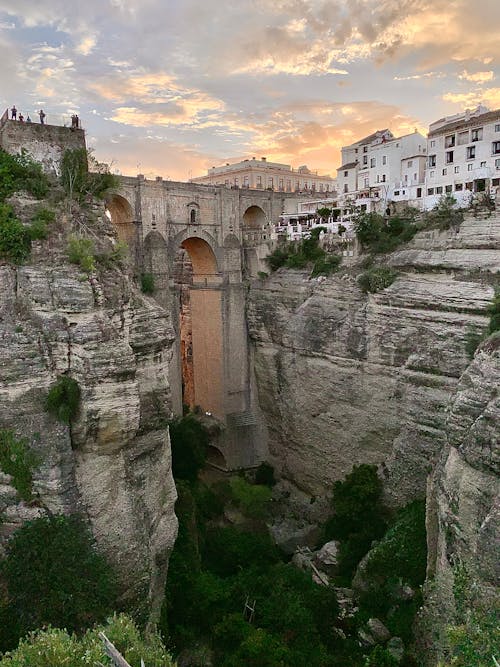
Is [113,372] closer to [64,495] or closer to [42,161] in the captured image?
[64,495]

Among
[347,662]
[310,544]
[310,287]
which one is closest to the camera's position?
[347,662]

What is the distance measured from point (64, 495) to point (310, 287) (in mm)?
16037

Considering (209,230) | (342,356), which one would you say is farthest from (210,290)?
(342,356)

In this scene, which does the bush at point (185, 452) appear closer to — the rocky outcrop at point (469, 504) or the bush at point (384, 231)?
the bush at point (384, 231)

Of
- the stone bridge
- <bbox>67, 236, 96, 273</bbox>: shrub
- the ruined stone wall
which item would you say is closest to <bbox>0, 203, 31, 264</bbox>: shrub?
<bbox>67, 236, 96, 273</bbox>: shrub

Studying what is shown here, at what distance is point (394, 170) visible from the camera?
31.7 metres

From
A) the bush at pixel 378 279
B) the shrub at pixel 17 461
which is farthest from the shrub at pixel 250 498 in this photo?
the shrub at pixel 17 461

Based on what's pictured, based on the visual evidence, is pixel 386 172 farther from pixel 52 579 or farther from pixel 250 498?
pixel 52 579

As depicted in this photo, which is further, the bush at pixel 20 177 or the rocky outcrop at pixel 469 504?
the bush at pixel 20 177

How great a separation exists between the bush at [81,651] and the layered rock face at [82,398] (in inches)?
136

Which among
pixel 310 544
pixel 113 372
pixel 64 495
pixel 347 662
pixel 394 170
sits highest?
pixel 394 170

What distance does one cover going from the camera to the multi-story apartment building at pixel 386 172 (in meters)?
30.4

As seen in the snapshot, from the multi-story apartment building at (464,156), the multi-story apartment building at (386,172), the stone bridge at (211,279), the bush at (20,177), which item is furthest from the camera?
the multi-story apartment building at (386,172)

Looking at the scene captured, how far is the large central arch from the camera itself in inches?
1112
